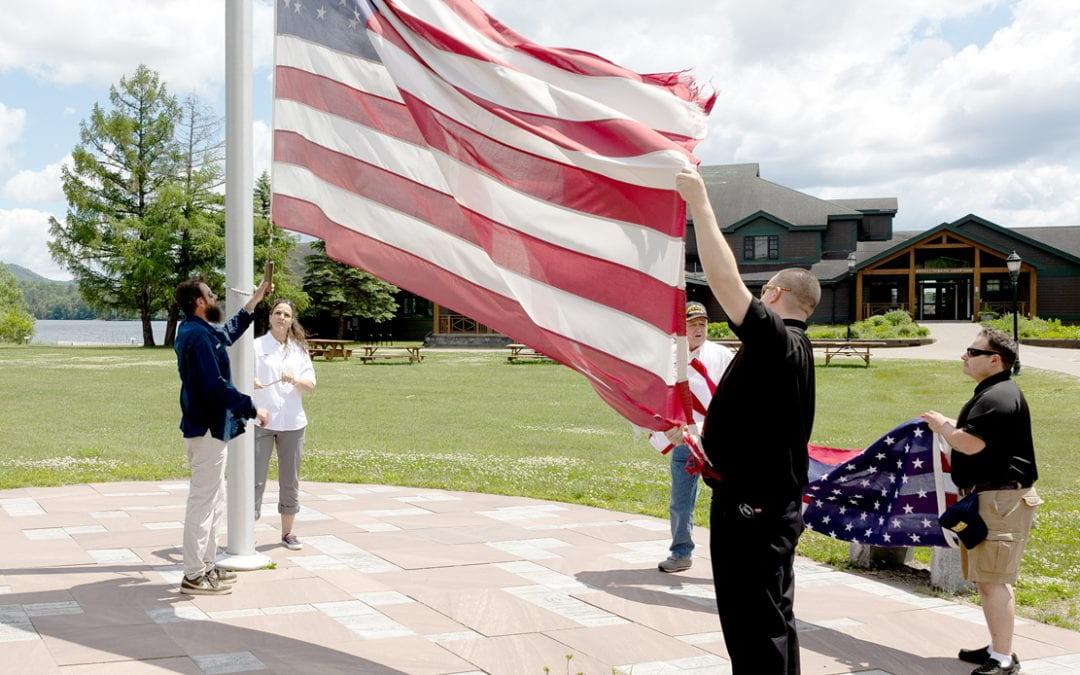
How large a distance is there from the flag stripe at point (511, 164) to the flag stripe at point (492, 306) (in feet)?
2.17

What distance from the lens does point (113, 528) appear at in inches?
361

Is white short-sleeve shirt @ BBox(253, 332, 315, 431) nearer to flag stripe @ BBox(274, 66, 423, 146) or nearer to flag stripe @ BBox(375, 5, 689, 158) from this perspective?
flag stripe @ BBox(274, 66, 423, 146)

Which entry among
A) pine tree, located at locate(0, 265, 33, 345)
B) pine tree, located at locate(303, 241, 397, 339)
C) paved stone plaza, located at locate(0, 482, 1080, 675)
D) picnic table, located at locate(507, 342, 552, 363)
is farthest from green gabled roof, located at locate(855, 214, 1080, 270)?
pine tree, located at locate(0, 265, 33, 345)

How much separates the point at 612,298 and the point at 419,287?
136 centimetres

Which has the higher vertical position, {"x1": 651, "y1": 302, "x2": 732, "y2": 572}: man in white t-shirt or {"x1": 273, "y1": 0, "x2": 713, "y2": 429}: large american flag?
{"x1": 273, "y1": 0, "x2": 713, "y2": 429}: large american flag

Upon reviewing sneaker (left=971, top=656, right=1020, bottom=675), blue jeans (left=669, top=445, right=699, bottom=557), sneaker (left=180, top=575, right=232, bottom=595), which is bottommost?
sneaker (left=971, top=656, right=1020, bottom=675)

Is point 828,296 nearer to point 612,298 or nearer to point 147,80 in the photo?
point 147,80

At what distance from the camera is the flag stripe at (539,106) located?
514cm

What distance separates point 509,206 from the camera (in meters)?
5.52

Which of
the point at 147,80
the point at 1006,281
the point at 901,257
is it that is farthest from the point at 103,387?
the point at 1006,281

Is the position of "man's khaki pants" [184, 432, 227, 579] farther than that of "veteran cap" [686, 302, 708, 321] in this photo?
Result: No

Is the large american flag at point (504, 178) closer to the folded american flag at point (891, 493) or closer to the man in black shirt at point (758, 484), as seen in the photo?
the man in black shirt at point (758, 484)

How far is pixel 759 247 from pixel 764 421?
61.5 m

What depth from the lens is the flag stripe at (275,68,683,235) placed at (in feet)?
16.7
